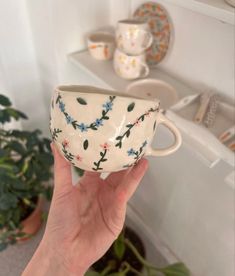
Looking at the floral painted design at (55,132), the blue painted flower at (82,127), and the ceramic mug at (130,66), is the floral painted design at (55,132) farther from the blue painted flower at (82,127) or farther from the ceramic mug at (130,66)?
the ceramic mug at (130,66)

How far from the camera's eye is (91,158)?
0.40 m

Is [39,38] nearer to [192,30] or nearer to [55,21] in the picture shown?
[55,21]

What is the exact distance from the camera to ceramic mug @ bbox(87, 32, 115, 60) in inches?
31.1

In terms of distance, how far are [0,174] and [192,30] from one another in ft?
1.95

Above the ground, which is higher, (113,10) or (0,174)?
(113,10)

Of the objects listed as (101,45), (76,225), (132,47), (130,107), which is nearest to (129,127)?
(130,107)

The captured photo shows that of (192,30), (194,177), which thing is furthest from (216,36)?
(194,177)

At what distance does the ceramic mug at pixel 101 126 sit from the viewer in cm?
37

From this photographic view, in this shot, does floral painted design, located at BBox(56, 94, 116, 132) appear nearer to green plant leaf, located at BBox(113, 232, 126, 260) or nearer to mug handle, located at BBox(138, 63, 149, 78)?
mug handle, located at BBox(138, 63, 149, 78)

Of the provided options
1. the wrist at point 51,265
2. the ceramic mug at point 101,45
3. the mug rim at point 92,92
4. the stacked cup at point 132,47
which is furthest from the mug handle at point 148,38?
the wrist at point 51,265

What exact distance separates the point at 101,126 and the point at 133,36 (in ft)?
1.25

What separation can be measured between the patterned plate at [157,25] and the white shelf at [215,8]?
8.9 inches

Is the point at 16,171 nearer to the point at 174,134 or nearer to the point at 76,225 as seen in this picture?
the point at 76,225

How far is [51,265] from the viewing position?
0.52 meters
